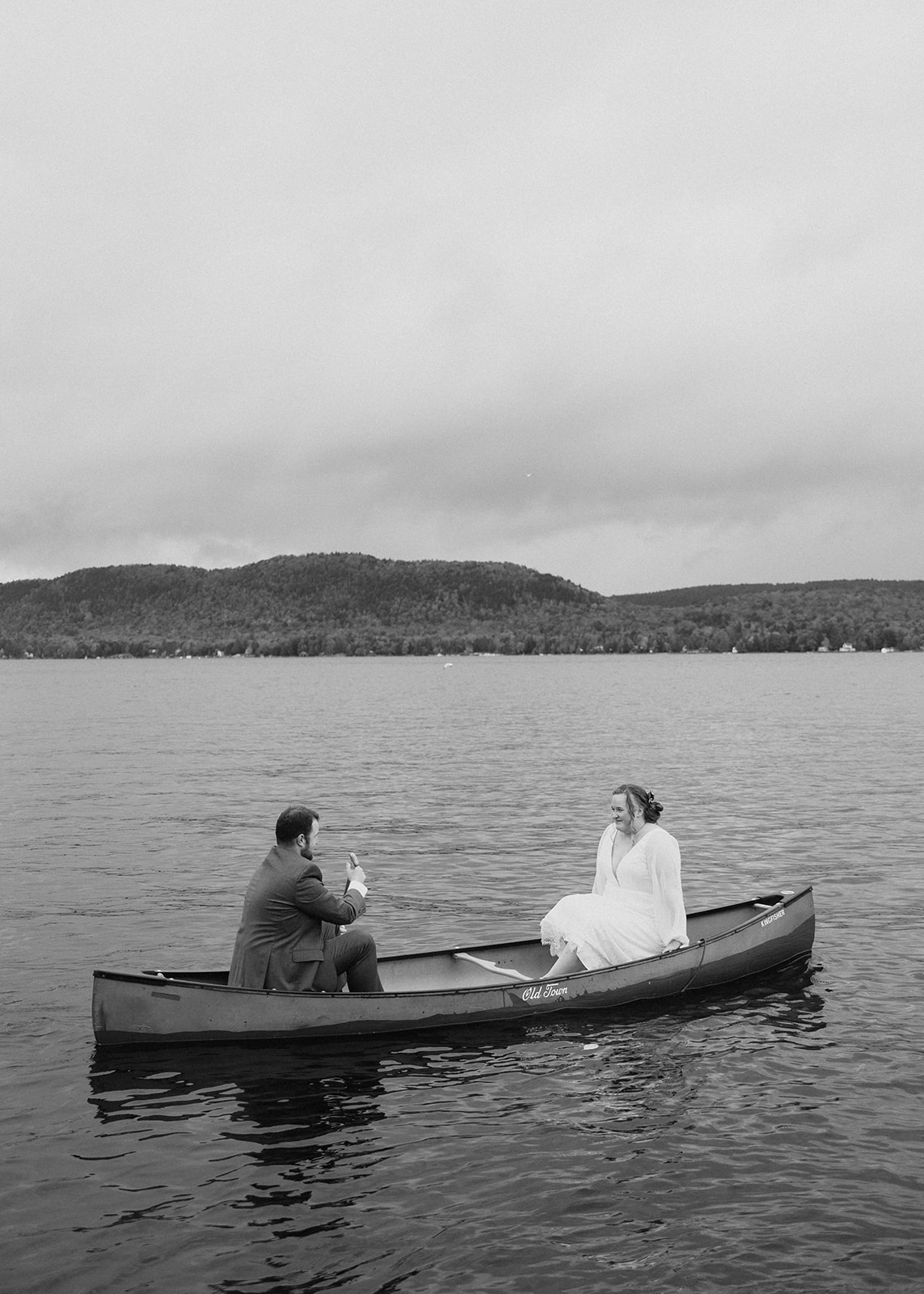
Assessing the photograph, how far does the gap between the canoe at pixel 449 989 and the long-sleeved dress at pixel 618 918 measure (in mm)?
232

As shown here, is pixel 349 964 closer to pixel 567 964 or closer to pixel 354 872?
pixel 354 872

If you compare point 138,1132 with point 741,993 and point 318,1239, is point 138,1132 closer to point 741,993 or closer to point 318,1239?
point 318,1239

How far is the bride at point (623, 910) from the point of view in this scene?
1408cm

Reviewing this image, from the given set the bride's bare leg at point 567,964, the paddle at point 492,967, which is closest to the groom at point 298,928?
the paddle at point 492,967

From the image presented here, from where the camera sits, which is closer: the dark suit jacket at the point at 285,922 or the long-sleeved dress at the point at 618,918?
the dark suit jacket at the point at 285,922

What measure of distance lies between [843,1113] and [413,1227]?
180 inches

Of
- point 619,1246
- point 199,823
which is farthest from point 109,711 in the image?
point 619,1246

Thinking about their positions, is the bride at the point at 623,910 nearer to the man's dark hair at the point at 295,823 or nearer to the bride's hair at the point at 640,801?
the bride's hair at the point at 640,801

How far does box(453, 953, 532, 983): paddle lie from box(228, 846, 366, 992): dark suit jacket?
2328 mm

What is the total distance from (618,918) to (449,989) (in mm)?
2229

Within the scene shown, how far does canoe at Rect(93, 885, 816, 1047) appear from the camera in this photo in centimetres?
1295

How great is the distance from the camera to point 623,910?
14.6 meters

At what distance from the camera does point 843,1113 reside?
11.6 meters

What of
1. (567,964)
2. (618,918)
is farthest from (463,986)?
(618,918)
